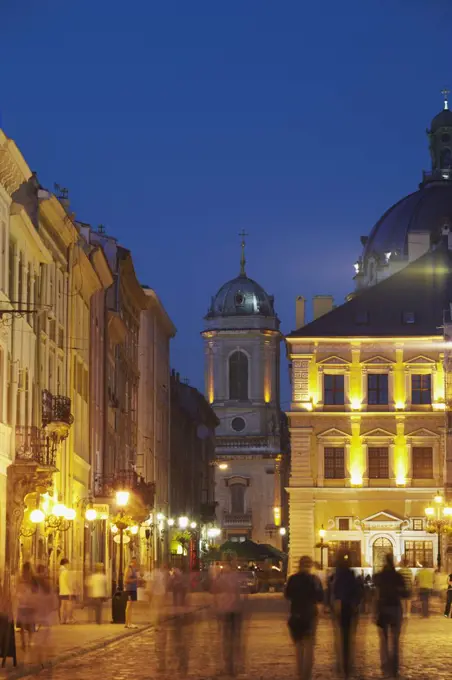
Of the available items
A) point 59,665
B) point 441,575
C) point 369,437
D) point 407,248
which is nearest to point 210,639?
point 59,665

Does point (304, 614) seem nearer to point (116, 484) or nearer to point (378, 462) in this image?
point (116, 484)

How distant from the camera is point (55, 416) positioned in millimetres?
47156

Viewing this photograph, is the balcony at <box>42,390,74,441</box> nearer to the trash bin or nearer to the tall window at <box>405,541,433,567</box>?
the trash bin

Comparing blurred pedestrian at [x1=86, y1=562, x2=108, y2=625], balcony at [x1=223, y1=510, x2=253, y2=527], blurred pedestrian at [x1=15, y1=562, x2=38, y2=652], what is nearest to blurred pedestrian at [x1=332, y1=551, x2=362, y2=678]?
blurred pedestrian at [x1=15, y1=562, x2=38, y2=652]

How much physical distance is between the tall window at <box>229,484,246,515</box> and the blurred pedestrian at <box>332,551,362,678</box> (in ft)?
419

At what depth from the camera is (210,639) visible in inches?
1323

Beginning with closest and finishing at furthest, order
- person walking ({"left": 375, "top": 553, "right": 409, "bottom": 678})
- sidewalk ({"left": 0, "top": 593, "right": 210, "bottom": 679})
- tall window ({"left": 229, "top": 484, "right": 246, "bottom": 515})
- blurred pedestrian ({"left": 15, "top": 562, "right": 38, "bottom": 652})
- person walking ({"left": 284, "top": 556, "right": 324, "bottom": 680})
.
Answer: person walking ({"left": 284, "top": 556, "right": 324, "bottom": 680})
person walking ({"left": 375, "top": 553, "right": 409, "bottom": 678})
sidewalk ({"left": 0, "top": 593, "right": 210, "bottom": 679})
blurred pedestrian ({"left": 15, "top": 562, "right": 38, "bottom": 652})
tall window ({"left": 229, "top": 484, "right": 246, "bottom": 515})

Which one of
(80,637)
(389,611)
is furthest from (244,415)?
(389,611)

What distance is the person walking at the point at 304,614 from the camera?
2216 cm

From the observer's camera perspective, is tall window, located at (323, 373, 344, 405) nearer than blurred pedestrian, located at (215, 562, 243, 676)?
No

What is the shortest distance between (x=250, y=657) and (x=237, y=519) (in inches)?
4866

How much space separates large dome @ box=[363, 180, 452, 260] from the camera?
4776 inches

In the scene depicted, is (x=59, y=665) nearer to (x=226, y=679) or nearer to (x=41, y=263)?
(x=226, y=679)

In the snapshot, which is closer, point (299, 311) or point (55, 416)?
point (55, 416)
